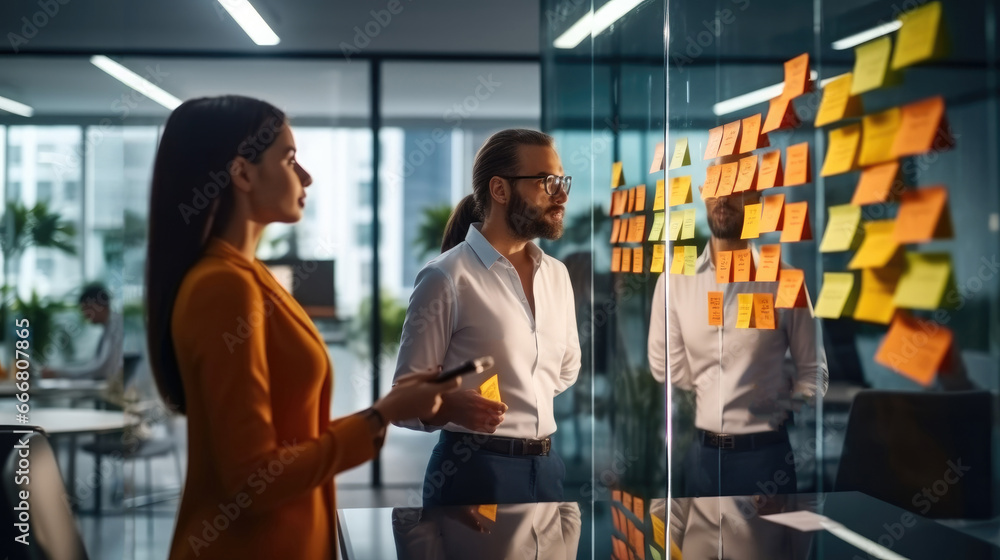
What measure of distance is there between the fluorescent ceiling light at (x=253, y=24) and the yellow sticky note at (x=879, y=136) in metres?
3.75

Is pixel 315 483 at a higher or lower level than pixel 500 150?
lower

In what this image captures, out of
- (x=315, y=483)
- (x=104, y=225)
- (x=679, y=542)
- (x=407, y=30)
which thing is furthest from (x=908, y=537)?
(x=407, y=30)

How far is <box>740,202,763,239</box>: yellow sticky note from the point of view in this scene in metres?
1.70

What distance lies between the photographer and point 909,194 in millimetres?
1161

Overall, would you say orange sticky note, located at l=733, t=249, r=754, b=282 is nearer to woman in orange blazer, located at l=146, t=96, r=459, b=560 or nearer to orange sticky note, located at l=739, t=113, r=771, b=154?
orange sticky note, located at l=739, t=113, r=771, b=154

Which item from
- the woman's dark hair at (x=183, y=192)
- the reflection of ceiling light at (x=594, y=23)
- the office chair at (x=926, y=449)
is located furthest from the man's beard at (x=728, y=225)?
the woman's dark hair at (x=183, y=192)

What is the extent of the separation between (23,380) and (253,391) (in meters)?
3.17

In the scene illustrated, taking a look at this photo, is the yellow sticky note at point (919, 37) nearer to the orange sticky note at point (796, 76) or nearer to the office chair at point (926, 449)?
the orange sticky note at point (796, 76)

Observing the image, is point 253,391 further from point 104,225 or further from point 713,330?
point 104,225

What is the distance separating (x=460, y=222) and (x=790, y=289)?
122 cm

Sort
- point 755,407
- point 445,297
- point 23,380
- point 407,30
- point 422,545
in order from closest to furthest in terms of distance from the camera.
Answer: point 422,545
point 755,407
point 445,297
point 23,380
point 407,30

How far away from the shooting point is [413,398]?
1.30 m

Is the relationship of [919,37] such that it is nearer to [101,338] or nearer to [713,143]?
[713,143]

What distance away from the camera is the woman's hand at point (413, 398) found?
50.5 inches
